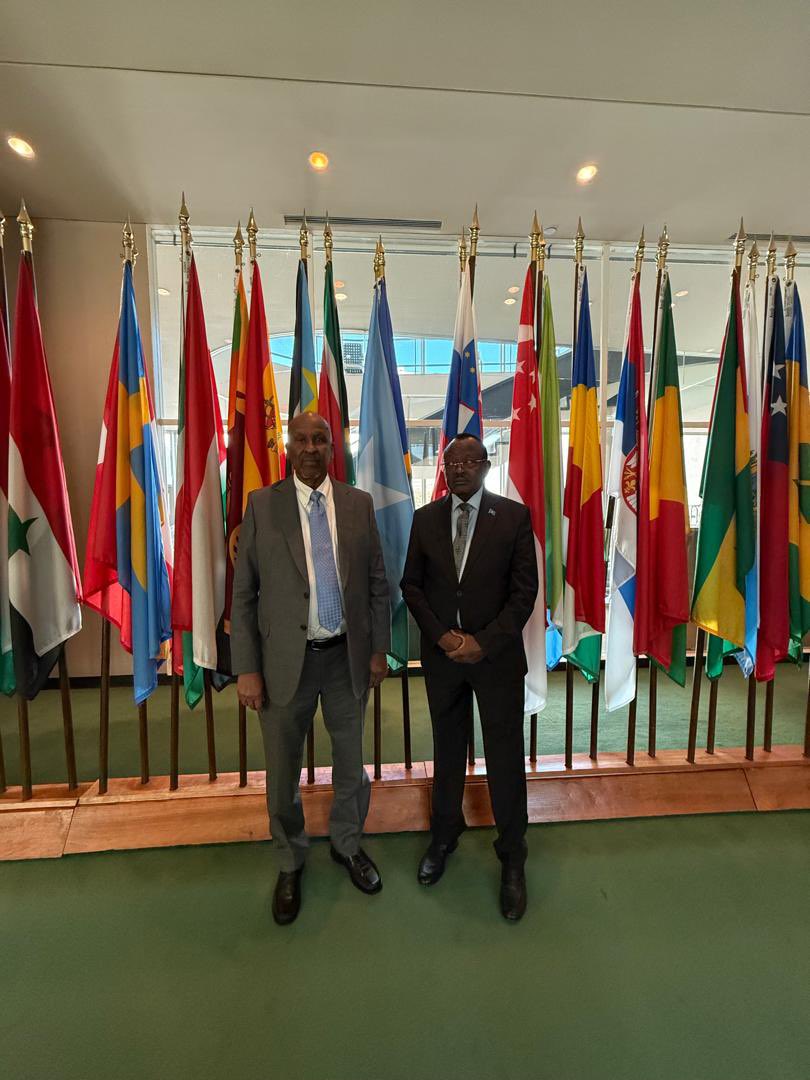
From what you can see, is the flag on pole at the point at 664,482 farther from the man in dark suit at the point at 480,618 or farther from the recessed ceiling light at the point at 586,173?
the recessed ceiling light at the point at 586,173

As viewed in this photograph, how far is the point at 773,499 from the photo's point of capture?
2264 mm

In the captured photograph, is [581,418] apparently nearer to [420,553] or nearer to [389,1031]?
[420,553]

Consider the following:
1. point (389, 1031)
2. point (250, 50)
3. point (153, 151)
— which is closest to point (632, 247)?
point (250, 50)

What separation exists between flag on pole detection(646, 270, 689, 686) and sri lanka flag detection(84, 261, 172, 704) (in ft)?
7.13

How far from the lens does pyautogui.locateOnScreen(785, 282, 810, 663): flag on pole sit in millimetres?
2266

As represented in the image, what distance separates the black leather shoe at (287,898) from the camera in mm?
1738

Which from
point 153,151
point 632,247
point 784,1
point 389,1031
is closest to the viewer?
point 389,1031

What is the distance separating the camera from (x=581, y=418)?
2314 millimetres

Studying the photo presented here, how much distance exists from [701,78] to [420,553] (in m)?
2.66

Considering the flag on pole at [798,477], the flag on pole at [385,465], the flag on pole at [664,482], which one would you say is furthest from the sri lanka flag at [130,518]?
the flag on pole at [798,477]

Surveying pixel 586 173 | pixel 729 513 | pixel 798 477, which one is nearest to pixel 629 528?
pixel 729 513

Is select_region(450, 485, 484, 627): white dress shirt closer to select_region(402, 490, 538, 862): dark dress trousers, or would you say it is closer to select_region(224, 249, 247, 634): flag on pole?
select_region(402, 490, 538, 862): dark dress trousers

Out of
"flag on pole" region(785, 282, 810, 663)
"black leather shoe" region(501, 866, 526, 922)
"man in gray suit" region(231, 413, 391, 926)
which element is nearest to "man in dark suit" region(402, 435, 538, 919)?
"black leather shoe" region(501, 866, 526, 922)

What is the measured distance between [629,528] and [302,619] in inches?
60.4
